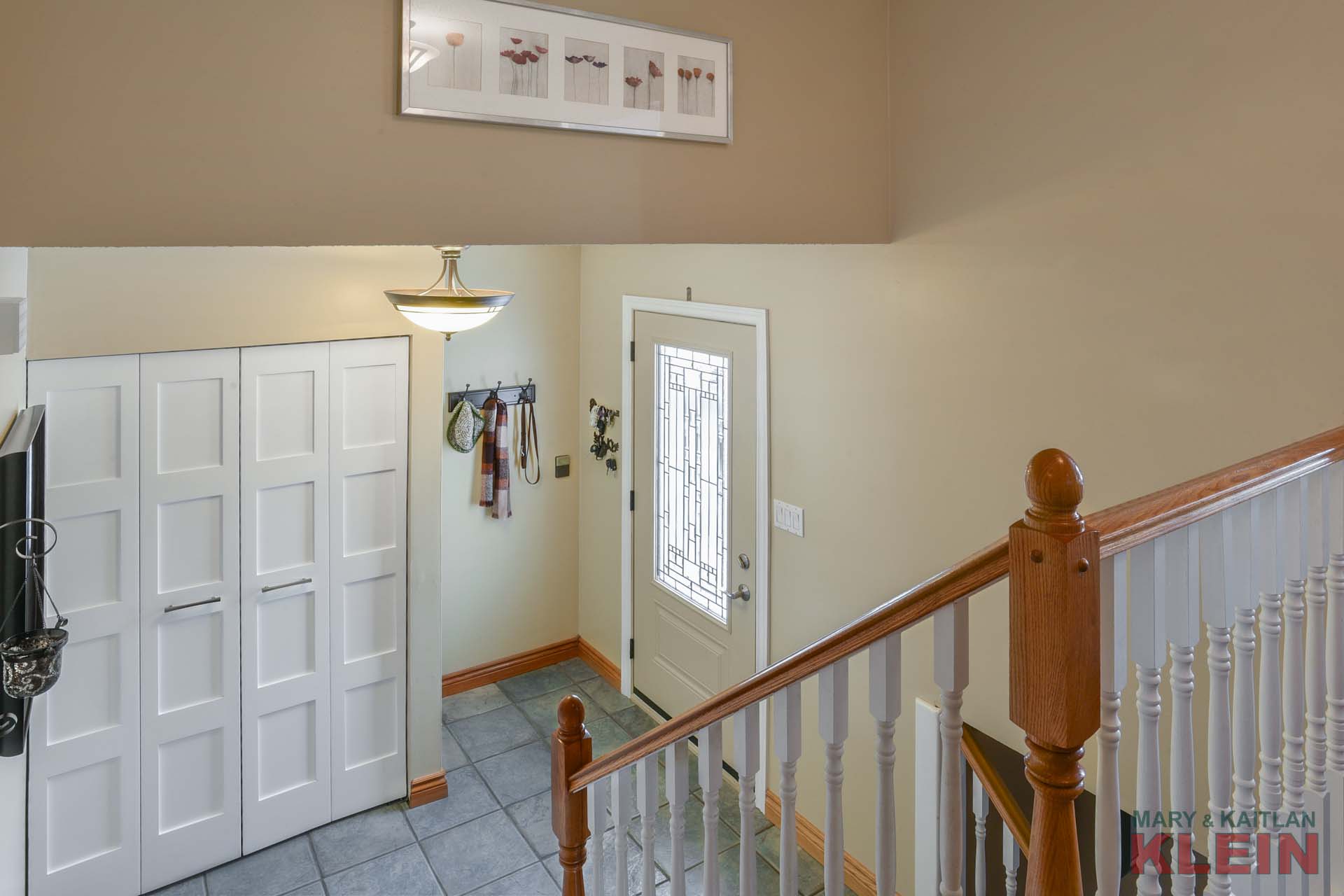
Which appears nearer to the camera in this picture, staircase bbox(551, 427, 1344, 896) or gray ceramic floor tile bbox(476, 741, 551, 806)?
staircase bbox(551, 427, 1344, 896)

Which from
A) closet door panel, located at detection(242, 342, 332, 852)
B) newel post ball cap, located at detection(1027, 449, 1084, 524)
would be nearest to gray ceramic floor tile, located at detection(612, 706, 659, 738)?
closet door panel, located at detection(242, 342, 332, 852)

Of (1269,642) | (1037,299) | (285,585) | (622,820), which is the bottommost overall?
(622,820)

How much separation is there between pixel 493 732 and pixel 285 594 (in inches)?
53.2

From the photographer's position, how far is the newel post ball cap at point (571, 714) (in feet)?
6.72

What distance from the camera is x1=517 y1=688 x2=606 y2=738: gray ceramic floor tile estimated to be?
4258 millimetres

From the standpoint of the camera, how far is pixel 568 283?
15.1ft

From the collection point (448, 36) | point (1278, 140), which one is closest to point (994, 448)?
point (1278, 140)

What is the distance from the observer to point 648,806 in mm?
1813

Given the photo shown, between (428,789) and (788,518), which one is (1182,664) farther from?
(428,789)

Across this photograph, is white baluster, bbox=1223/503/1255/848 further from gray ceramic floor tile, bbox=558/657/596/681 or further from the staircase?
gray ceramic floor tile, bbox=558/657/596/681

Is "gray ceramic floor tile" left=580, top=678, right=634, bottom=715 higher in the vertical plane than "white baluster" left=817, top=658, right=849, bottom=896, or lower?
lower

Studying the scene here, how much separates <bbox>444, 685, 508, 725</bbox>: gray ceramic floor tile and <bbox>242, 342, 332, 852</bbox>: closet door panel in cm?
93

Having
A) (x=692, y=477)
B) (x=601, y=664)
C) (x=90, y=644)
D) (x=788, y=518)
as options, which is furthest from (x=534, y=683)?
(x=90, y=644)

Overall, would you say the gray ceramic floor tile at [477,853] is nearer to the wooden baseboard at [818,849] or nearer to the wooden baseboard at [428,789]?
the wooden baseboard at [428,789]
